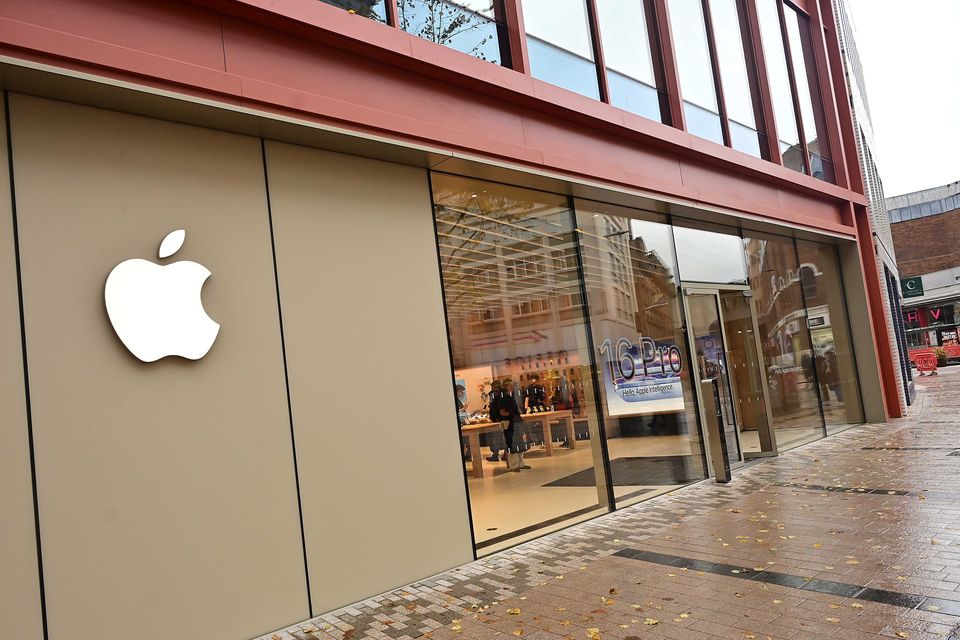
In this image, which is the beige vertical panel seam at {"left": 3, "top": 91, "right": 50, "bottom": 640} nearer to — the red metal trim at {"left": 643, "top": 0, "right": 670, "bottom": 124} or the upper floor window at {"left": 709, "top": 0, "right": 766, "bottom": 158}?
the red metal trim at {"left": 643, "top": 0, "right": 670, "bottom": 124}

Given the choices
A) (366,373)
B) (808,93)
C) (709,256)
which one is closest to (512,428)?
(366,373)

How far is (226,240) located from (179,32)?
1.49 meters

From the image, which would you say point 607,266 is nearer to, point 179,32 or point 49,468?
point 179,32

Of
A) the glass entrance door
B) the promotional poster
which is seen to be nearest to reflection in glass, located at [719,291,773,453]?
the glass entrance door

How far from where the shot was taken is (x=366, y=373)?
5.95 m

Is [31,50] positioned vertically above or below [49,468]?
above

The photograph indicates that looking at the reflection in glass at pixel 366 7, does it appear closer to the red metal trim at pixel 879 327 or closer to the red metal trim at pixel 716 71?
the red metal trim at pixel 716 71

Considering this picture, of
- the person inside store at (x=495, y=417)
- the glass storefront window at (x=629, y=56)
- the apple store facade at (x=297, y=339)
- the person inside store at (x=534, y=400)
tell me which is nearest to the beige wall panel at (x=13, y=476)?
the apple store facade at (x=297, y=339)

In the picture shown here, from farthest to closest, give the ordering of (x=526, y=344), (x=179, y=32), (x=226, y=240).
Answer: (x=526, y=344) < (x=226, y=240) < (x=179, y=32)

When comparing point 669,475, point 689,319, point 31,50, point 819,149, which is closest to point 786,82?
point 819,149

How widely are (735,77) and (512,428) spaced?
8388 millimetres

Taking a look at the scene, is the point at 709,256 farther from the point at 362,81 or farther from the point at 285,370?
the point at 285,370

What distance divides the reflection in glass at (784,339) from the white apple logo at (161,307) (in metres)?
9.98

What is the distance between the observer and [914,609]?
165 inches
